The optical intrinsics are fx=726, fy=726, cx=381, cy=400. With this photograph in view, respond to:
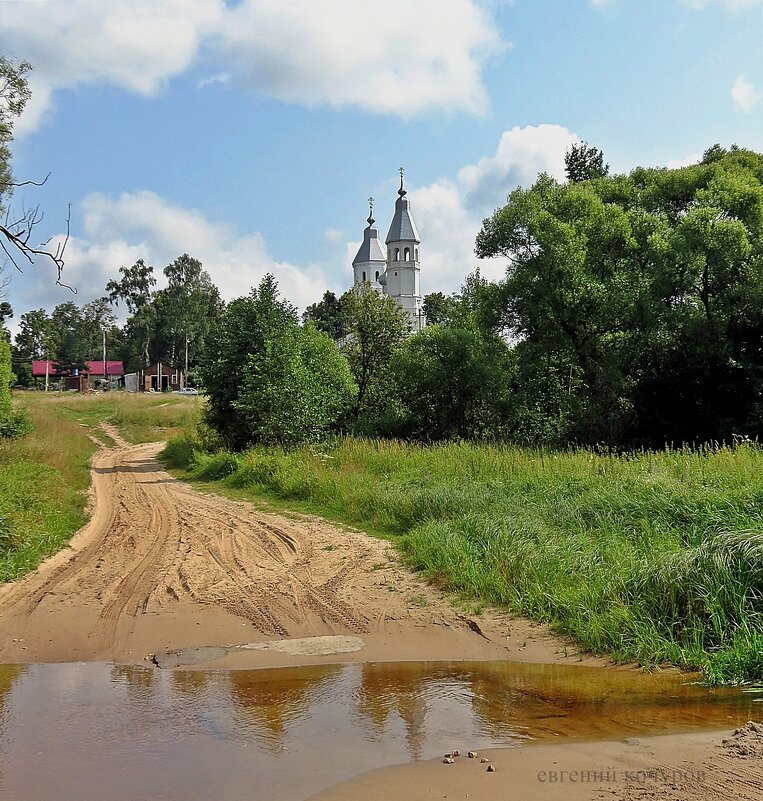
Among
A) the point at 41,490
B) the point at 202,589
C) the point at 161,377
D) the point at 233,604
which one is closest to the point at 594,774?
the point at 233,604

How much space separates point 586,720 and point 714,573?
8.97 ft

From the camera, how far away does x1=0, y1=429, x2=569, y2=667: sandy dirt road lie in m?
7.62

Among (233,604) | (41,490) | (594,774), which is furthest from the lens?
(41,490)

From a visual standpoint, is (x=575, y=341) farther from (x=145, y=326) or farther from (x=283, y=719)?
(x=145, y=326)

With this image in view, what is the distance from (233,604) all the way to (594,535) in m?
5.08

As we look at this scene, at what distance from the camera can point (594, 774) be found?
4.78 m

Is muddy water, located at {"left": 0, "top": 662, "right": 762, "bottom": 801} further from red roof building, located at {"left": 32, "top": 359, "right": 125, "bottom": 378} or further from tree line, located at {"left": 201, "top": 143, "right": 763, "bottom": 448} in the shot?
red roof building, located at {"left": 32, "top": 359, "right": 125, "bottom": 378}

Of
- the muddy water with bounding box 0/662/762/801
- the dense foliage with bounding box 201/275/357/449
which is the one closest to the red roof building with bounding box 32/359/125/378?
the dense foliage with bounding box 201/275/357/449

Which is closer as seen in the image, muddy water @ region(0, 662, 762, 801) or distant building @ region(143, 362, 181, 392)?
muddy water @ region(0, 662, 762, 801)

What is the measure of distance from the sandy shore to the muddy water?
23 cm

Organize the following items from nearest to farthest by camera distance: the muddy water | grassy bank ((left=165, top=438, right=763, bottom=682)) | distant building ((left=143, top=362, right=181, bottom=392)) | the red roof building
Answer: the muddy water
grassy bank ((left=165, top=438, right=763, bottom=682))
distant building ((left=143, top=362, right=181, bottom=392))
the red roof building

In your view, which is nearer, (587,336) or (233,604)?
(233,604)

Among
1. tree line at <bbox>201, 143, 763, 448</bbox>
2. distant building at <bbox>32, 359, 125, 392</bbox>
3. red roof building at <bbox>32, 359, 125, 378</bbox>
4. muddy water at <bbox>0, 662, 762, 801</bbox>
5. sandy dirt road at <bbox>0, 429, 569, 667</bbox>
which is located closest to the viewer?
muddy water at <bbox>0, 662, 762, 801</bbox>

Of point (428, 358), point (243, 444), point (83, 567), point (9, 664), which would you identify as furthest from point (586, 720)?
point (428, 358)
